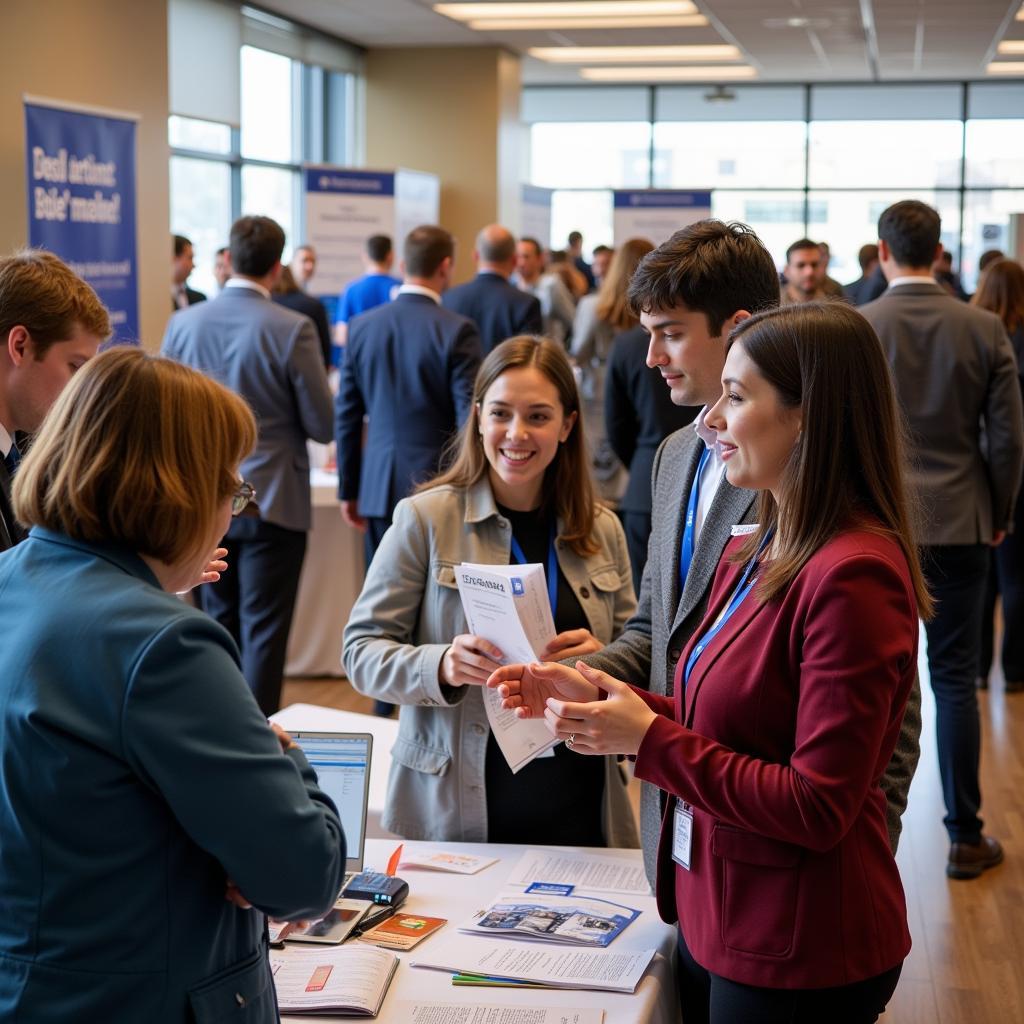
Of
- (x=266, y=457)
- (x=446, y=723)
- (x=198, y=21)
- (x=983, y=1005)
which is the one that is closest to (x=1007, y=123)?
(x=198, y=21)

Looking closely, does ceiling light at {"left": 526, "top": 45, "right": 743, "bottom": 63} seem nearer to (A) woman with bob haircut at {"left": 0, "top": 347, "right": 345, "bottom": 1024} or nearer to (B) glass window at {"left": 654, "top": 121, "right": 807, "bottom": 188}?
(B) glass window at {"left": 654, "top": 121, "right": 807, "bottom": 188}

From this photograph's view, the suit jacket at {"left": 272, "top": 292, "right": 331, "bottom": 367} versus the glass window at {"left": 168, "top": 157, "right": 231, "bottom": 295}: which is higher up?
the glass window at {"left": 168, "top": 157, "right": 231, "bottom": 295}

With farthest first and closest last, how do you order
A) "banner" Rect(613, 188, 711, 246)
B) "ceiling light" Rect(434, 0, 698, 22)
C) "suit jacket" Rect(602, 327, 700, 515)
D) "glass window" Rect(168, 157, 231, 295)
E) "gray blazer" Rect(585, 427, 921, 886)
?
"banner" Rect(613, 188, 711, 246) < "ceiling light" Rect(434, 0, 698, 22) < "glass window" Rect(168, 157, 231, 295) < "suit jacket" Rect(602, 327, 700, 515) < "gray blazer" Rect(585, 427, 921, 886)

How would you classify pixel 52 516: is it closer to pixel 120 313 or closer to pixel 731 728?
pixel 731 728

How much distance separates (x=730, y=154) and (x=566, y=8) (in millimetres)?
5203

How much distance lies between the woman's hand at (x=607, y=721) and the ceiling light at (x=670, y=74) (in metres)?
12.5

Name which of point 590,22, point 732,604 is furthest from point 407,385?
point 590,22

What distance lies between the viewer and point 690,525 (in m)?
1.91

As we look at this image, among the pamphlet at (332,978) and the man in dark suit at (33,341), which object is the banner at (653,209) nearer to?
the man in dark suit at (33,341)

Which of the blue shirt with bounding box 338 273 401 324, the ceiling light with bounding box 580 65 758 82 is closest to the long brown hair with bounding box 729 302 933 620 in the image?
the blue shirt with bounding box 338 273 401 324

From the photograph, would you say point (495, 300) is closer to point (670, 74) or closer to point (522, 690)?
point (522, 690)

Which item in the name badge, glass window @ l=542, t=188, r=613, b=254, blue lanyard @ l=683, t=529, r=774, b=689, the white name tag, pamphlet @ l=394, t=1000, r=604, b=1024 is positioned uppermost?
glass window @ l=542, t=188, r=613, b=254

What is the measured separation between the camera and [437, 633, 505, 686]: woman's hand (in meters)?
2.04

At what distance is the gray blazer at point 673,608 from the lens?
1.64 metres
